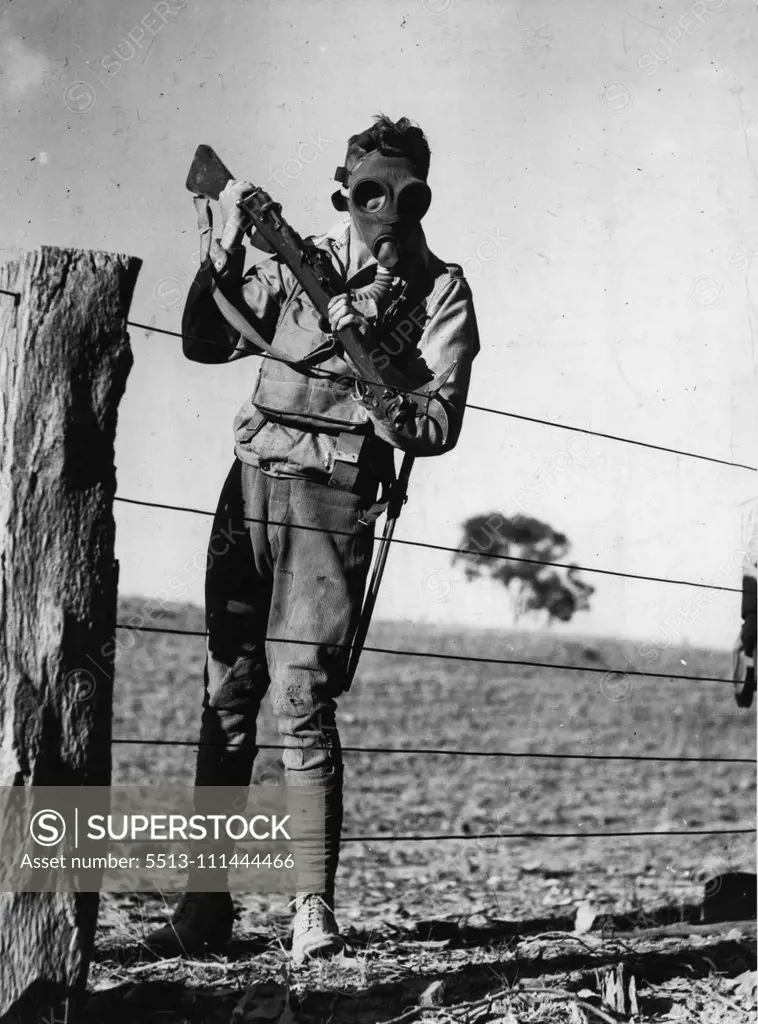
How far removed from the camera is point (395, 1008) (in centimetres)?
282

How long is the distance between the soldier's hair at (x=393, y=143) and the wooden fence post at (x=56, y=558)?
121 cm

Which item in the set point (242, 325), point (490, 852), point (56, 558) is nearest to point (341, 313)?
point (242, 325)

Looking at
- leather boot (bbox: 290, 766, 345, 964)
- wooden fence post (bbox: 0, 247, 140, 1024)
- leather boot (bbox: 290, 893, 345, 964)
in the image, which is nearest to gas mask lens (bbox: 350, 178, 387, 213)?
wooden fence post (bbox: 0, 247, 140, 1024)

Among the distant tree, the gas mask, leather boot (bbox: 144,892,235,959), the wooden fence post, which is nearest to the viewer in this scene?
the wooden fence post

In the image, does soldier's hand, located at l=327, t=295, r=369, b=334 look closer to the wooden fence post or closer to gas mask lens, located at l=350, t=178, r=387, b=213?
gas mask lens, located at l=350, t=178, r=387, b=213

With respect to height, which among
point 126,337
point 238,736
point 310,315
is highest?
point 310,315

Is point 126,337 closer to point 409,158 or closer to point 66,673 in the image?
point 66,673

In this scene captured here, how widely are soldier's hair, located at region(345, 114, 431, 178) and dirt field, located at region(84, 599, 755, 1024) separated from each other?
2151mm

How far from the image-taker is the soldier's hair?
3350 mm

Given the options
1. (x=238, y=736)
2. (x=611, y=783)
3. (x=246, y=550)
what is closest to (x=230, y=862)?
(x=238, y=736)

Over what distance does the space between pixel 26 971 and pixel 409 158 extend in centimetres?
230

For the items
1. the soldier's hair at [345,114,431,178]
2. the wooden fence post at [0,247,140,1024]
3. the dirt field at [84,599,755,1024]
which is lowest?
the dirt field at [84,599,755,1024]

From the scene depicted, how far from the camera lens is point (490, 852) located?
4.98 meters

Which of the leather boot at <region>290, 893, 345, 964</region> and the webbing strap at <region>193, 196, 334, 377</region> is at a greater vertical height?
the webbing strap at <region>193, 196, 334, 377</region>
